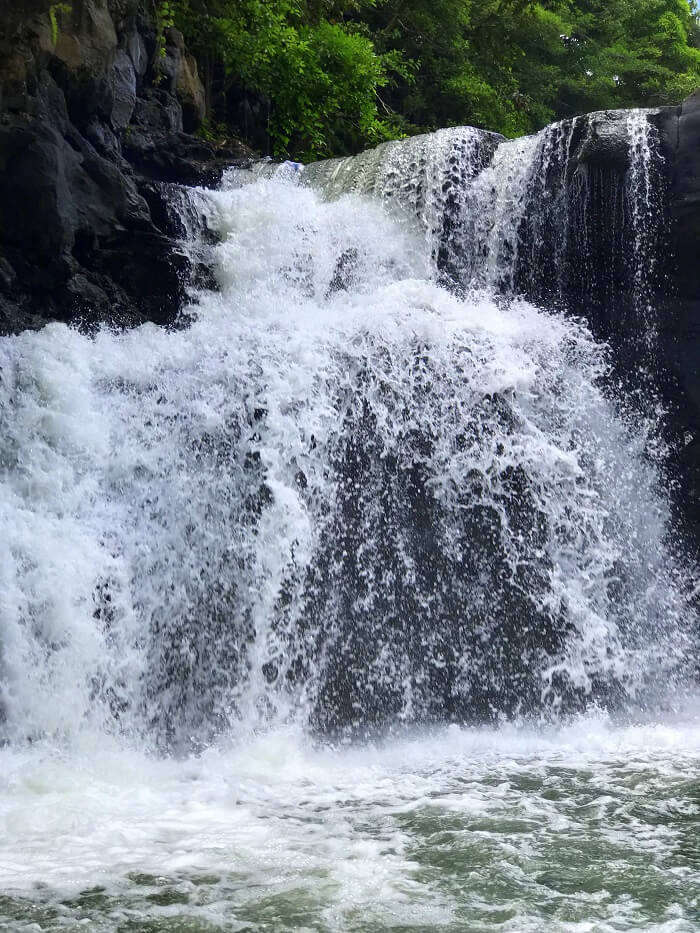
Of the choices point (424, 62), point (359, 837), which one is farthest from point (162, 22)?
point (359, 837)

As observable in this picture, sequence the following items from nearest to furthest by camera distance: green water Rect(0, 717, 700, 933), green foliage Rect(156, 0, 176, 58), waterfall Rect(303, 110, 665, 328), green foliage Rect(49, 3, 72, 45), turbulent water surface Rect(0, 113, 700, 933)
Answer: green water Rect(0, 717, 700, 933) → turbulent water surface Rect(0, 113, 700, 933) → green foliage Rect(49, 3, 72, 45) → waterfall Rect(303, 110, 665, 328) → green foliage Rect(156, 0, 176, 58)

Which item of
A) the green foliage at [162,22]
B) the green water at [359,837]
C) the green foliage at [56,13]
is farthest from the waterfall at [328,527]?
the green foliage at [162,22]

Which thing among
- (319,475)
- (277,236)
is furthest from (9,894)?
(277,236)

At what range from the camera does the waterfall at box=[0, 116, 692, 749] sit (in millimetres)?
5355

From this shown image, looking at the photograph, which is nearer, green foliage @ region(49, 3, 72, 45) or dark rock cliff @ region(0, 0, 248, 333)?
green foliage @ region(49, 3, 72, 45)

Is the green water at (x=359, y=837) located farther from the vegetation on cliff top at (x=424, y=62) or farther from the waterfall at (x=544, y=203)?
the vegetation on cliff top at (x=424, y=62)

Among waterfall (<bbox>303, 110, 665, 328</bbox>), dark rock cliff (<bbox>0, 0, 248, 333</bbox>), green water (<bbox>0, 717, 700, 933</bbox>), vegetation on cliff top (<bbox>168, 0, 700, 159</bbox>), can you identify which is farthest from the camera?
vegetation on cliff top (<bbox>168, 0, 700, 159</bbox>)

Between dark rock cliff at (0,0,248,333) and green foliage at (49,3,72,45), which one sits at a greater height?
green foliage at (49,3,72,45)

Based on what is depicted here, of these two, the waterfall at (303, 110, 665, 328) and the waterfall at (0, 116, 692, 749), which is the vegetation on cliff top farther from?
the waterfall at (0, 116, 692, 749)

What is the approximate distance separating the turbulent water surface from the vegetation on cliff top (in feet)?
13.4

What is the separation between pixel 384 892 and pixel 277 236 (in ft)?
20.7

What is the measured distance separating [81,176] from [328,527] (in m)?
3.75

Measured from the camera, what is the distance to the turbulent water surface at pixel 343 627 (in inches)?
138

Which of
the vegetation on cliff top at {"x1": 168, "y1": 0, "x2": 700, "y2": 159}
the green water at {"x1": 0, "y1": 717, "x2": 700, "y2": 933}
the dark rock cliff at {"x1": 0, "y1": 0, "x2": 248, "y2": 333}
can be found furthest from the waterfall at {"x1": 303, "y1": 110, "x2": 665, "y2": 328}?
the green water at {"x1": 0, "y1": 717, "x2": 700, "y2": 933}
